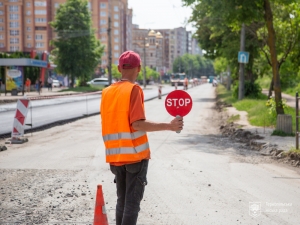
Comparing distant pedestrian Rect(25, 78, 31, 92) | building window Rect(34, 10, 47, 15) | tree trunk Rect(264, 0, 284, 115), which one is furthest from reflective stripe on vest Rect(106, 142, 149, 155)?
building window Rect(34, 10, 47, 15)

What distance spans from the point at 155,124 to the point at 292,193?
368 cm

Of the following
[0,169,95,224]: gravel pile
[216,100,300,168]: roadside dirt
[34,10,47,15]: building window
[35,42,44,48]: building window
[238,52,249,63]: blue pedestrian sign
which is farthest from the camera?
[35,42,44,48]: building window

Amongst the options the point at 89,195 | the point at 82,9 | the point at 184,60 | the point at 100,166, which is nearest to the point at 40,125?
the point at 100,166

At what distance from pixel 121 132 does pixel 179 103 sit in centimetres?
62

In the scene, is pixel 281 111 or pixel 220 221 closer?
pixel 220 221

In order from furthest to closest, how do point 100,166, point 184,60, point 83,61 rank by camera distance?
point 184,60
point 83,61
point 100,166

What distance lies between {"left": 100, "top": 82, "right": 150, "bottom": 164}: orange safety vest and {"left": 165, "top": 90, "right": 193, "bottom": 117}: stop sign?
0.35 metres

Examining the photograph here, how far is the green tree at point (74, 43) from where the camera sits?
214 ft

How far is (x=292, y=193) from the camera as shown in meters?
7.29

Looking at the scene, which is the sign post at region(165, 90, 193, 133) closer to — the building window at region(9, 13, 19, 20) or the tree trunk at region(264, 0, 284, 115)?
the tree trunk at region(264, 0, 284, 115)

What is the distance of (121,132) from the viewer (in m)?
4.38

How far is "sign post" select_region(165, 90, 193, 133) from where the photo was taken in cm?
460

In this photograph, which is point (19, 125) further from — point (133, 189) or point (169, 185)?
point (133, 189)

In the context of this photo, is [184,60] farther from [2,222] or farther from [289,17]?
[2,222]
